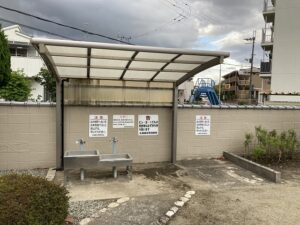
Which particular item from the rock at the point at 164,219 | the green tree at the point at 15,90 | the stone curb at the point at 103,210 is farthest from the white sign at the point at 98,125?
the green tree at the point at 15,90

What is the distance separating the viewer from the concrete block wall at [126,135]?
7.32 m

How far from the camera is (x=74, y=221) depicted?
4.22 m

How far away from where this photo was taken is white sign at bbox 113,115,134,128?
25.0 ft

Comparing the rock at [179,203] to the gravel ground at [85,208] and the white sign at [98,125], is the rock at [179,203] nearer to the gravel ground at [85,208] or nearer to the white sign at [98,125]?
the gravel ground at [85,208]

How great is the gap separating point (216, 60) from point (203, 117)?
2.35 metres

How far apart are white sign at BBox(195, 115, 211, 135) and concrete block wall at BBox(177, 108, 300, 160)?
0.34 feet

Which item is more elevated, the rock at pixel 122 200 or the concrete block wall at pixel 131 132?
the concrete block wall at pixel 131 132

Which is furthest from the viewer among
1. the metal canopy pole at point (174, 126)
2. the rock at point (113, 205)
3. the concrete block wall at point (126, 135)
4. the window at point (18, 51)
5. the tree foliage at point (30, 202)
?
the window at point (18, 51)

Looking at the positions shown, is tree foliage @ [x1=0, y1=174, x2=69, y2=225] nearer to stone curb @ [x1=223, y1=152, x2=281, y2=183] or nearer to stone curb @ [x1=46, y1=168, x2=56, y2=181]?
stone curb @ [x1=46, y1=168, x2=56, y2=181]

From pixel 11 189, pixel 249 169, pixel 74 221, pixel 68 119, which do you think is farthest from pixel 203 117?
pixel 11 189

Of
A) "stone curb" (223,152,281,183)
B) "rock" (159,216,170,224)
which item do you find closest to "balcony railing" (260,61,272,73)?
"stone curb" (223,152,281,183)

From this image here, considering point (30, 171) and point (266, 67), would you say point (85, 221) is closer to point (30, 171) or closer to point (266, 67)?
point (30, 171)

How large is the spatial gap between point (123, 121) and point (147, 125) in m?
0.64

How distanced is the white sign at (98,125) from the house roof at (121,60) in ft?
3.27
